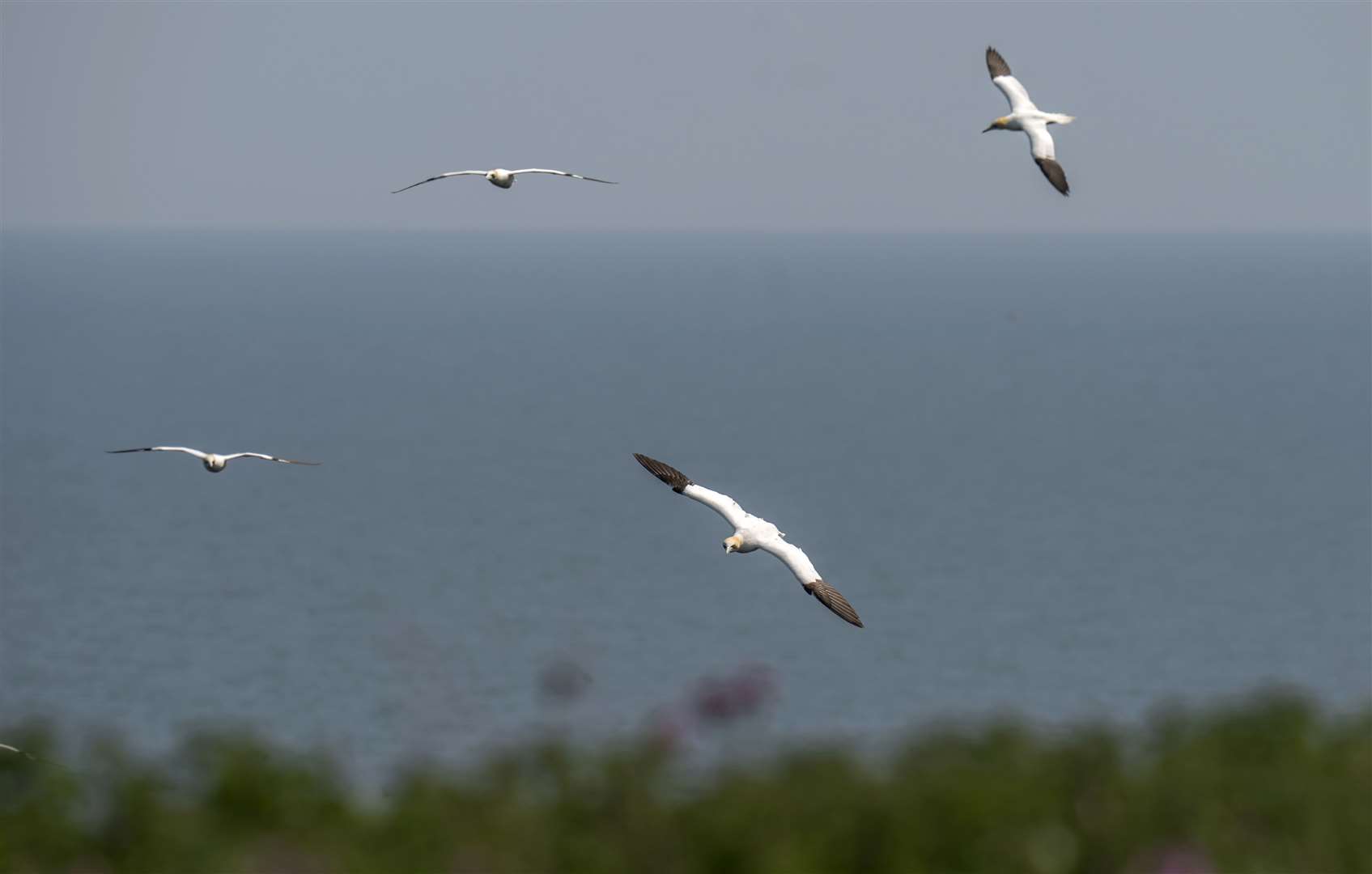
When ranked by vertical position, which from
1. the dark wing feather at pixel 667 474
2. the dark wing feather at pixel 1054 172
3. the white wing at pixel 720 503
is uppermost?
the dark wing feather at pixel 1054 172

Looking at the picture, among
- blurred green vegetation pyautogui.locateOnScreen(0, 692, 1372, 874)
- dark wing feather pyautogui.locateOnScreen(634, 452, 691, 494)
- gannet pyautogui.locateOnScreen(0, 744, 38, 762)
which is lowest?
blurred green vegetation pyautogui.locateOnScreen(0, 692, 1372, 874)

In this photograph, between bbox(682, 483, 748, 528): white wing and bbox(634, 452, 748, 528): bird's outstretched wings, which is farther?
bbox(682, 483, 748, 528): white wing

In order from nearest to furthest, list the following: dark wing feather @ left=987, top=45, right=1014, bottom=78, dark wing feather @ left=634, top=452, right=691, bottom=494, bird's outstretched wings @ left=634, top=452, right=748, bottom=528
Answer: dark wing feather @ left=634, top=452, right=691, bottom=494 → bird's outstretched wings @ left=634, top=452, right=748, bottom=528 → dark wing feather @ left=987, top=45, right=1014, bottom=78

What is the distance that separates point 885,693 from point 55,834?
284ft

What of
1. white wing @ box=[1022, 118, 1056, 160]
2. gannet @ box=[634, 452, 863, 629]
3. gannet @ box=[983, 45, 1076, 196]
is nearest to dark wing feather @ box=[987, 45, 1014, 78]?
gannet @ box=[983, 45, 1076, 196]

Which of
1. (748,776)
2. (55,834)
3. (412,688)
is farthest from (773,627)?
(55,834)

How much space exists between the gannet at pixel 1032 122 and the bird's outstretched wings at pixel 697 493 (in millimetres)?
6045

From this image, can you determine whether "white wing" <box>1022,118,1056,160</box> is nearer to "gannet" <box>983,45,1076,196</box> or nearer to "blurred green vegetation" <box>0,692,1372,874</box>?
"gannet" <box>983,45,1076,196</box>

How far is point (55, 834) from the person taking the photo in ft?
212

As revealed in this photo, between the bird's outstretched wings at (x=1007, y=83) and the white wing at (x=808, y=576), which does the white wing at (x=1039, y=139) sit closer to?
the bird's outstretched wings at (x=1007, y=83)

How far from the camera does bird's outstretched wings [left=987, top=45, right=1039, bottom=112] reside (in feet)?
86.1

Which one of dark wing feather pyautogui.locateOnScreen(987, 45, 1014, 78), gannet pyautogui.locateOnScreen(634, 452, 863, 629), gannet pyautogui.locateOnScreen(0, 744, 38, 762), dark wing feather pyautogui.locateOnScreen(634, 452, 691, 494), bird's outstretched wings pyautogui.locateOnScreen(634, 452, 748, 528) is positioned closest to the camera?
gannet pyautogui.locateOnScreen(0, 744, 38, 762)

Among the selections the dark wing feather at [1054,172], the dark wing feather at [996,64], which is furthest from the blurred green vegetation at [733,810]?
the dark wing feather at [1054,172]

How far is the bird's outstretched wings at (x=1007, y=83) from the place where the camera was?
86.1 ft
